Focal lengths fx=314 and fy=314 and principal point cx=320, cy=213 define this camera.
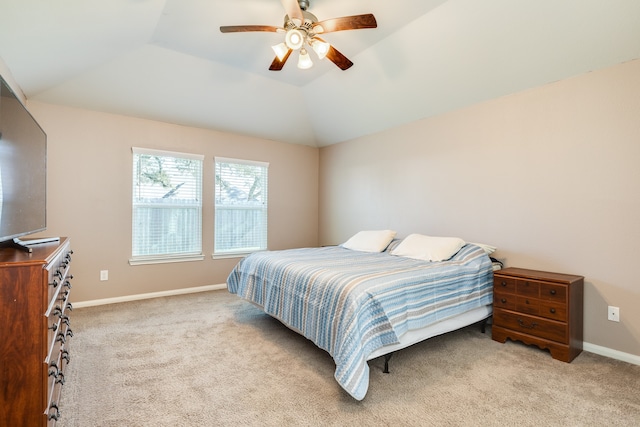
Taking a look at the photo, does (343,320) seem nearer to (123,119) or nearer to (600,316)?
(600,316)

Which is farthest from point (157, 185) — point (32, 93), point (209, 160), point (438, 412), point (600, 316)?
point (600, 316)

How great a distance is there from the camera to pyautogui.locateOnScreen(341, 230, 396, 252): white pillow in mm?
3711

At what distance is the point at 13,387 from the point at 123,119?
135 inches

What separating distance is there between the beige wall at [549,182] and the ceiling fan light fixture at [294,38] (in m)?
2.11

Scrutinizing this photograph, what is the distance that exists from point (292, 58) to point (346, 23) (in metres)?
1.42

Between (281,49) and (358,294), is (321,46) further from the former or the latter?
(358,294)

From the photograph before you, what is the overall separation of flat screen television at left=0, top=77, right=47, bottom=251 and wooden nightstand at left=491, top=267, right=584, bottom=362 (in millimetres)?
3350

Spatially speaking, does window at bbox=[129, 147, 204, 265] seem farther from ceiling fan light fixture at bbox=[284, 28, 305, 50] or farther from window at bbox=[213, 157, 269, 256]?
ceiling fan light fixture at bbox=[284, 28, 305, 50]

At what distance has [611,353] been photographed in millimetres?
2473

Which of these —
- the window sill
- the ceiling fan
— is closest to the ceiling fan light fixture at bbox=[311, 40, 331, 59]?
the ceiling fan

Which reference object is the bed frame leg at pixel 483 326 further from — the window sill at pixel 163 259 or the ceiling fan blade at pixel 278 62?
the window sill at pixel 163 259

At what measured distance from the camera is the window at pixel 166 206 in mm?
3973

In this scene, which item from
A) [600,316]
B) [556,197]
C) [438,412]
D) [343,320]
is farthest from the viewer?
[556,197]

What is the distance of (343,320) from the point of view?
197 centimetres
